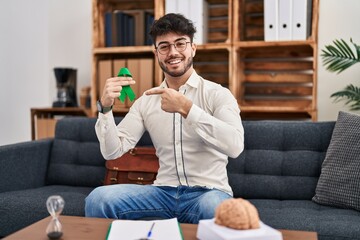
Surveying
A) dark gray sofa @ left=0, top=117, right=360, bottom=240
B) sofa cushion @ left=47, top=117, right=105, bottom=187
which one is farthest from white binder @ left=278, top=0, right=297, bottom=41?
sofa cushion @ left=47, top=117, right=105, bottom=187

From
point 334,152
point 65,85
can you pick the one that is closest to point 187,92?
point 334,152

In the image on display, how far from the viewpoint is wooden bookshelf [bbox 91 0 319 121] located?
2.83m

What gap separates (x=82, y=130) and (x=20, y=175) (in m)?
Result: 0.41

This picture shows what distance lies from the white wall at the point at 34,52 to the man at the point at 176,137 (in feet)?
5.63

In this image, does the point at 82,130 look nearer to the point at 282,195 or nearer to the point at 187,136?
the point at 187,136

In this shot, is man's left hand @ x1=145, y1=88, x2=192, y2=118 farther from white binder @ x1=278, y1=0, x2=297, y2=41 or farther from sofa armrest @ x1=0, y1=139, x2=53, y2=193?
white binder @ x1=278, y1=0, x2=297, y2=41

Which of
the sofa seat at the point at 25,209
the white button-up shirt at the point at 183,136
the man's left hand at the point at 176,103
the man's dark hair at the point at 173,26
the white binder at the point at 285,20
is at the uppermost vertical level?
the white binder at the point at 285,20

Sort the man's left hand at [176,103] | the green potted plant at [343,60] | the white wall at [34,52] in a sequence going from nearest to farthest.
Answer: the man's left hand at [176,103] → the green potted plant at [343,60] → the white wall at [34,52]

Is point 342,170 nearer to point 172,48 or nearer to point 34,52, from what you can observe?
point 172,48

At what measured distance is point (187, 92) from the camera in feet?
6.13

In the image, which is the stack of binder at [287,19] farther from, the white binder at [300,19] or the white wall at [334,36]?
the white wall at [334,36]

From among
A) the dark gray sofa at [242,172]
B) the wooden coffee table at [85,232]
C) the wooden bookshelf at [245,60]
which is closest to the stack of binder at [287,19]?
the wooden bookshelf at [245,60]

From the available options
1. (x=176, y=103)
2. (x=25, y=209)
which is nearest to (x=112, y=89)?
(x=176, y=103)

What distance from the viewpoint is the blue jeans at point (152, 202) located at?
5.27 ft
